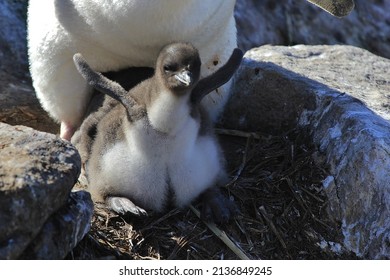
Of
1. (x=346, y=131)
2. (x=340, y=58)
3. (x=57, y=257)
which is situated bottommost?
(x=340, y=58)

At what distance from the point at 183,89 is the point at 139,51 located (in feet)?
2.05

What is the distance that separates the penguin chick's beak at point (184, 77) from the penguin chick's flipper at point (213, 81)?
244mm

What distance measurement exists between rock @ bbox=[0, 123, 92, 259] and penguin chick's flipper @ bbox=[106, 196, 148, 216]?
0.41 m

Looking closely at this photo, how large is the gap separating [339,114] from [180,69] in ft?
3.49

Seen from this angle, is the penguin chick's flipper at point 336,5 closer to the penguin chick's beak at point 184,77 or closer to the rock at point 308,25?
the penguin chick's beak at point 184,77

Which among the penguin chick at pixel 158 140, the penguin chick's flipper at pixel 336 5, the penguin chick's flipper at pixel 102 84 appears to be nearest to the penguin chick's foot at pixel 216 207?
the penguin chick at pixel 158 140

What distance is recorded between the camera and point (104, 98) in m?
4.59

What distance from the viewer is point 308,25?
7340mm

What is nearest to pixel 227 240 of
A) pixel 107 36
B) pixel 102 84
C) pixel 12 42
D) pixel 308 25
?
pixel 102 84

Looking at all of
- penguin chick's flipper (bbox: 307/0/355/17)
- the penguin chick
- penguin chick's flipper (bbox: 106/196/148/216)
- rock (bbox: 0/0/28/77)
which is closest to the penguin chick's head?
the penguin chick

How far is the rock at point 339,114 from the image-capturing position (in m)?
4.20

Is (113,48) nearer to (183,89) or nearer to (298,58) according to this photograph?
(183,89)

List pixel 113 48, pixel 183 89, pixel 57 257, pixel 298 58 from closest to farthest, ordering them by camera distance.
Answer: pixel 57 257
pixel 183 89
pixel 113 48
pixel 298 58

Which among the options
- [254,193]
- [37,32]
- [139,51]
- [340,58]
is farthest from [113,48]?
[340,58]
